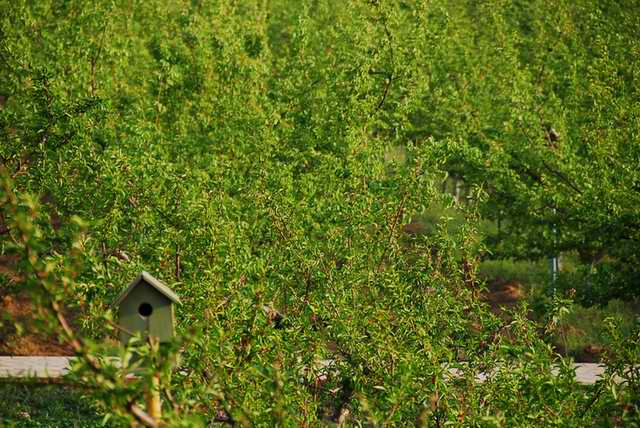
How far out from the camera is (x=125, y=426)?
4.84m

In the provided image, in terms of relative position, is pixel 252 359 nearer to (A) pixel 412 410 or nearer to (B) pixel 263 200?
(A) pixel 412 410

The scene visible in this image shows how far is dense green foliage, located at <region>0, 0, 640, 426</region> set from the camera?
7027mm

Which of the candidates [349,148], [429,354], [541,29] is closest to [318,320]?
[429,354]

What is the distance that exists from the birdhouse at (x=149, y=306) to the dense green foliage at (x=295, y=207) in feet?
1.47

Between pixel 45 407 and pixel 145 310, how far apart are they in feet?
25.4

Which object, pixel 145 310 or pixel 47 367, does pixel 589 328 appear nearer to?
pixel 47 367

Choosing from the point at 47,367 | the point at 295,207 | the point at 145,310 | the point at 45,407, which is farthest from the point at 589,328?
the point at 145,310

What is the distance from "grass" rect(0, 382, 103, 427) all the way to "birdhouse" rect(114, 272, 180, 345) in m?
5.82

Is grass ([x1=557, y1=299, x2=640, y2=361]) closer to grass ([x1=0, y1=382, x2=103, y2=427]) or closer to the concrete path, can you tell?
the concrete path

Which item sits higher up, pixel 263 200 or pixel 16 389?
pixel 263 200

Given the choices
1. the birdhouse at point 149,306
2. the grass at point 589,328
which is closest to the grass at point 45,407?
the birdhouse at point 149,306

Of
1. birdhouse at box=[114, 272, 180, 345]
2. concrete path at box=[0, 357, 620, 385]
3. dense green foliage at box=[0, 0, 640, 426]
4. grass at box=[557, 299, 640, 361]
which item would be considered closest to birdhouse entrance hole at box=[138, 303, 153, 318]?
birdhouse at box=[114, 272, 180, 345]

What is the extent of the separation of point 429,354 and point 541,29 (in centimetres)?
1658

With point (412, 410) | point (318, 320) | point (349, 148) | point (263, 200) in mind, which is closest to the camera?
point (412, 410)
